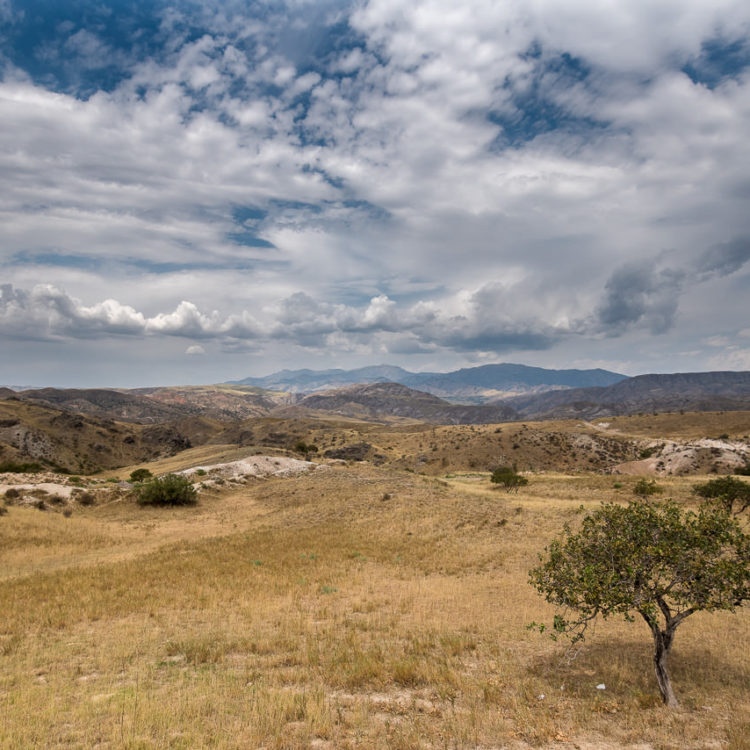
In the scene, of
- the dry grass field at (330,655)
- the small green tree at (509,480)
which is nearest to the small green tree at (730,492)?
the dry grass field at (330,655)

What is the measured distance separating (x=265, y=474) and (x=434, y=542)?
132 feet

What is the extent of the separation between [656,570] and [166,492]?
4512 cm

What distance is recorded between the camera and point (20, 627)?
Result: 48.7ft

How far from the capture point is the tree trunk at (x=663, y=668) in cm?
908

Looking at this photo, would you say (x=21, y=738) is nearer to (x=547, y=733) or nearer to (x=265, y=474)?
(x=547, y=733)

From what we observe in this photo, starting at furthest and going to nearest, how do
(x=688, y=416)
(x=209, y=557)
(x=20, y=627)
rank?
(x=688, y=416), (x=209, y=557), (x=20, y=627)

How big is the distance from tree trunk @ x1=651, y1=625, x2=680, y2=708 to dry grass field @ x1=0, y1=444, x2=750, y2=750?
316 mm

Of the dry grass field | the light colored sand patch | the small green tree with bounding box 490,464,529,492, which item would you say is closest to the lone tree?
the dry grass field

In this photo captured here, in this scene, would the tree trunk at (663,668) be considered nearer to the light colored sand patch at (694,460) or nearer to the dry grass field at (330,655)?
the dry grass field at (330,655)

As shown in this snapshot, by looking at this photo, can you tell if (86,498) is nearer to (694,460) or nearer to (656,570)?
(656,570)

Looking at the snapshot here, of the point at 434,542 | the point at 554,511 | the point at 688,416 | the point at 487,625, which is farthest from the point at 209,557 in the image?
the point at 688,416

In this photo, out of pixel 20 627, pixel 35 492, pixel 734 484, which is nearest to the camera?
pixel 20 627

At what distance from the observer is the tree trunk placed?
29.8 ft

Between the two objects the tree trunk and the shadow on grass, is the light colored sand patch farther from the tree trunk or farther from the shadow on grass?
the tree trunk
